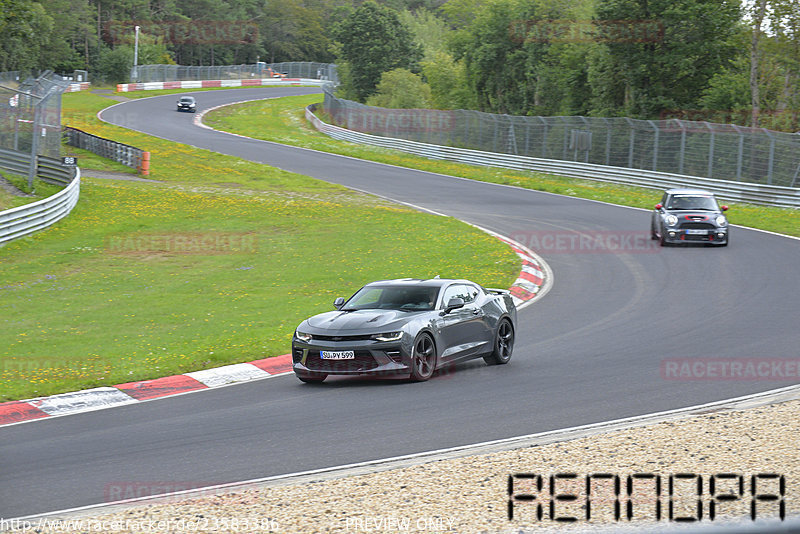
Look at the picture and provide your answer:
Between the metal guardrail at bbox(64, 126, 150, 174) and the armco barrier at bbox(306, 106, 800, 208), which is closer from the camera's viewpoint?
the armco barrier at bbox(306, 106, 800, 208)

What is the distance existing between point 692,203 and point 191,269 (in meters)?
13.8

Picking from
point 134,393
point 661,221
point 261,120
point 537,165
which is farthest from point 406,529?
point 261,120

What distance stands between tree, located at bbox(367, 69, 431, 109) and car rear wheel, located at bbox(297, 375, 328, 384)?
63.5 m

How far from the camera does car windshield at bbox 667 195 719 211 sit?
1012 inches

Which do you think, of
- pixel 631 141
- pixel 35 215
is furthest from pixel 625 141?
pixel 35 215

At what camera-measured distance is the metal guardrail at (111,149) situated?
42.6 meters

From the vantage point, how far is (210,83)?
103 meters

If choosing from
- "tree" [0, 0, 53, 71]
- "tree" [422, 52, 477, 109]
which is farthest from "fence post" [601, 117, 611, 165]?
"tree" [0, 0, 53, 71]

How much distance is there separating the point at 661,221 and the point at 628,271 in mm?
4606

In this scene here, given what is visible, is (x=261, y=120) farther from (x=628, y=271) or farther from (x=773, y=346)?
(x=773, y=346)

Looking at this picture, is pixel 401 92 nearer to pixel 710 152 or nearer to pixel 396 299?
pixel 710 152

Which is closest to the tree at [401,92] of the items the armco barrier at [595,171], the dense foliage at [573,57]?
the dense foliage at [573,57]

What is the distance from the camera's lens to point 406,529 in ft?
20.5

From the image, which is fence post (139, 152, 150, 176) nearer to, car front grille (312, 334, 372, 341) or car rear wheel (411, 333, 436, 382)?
car front grille (312, 334, 372, 341)
